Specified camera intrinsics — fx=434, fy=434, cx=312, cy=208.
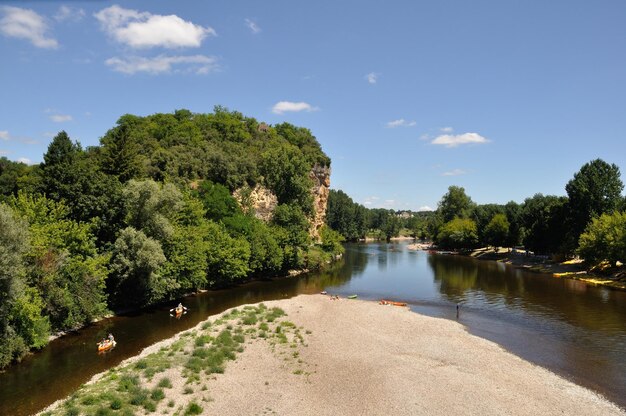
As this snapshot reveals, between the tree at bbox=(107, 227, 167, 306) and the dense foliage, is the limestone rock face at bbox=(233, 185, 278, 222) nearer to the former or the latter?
the tree at bbox=(107, 227, 167, 306)

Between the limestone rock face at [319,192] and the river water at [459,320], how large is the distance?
73.3 ft

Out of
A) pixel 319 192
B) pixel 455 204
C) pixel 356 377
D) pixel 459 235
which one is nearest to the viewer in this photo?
pixel 356 377

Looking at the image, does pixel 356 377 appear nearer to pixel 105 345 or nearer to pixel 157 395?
pixel 157 395

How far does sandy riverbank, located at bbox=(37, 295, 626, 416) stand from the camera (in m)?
21.2

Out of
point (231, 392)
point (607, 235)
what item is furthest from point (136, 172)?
point (607, 235)

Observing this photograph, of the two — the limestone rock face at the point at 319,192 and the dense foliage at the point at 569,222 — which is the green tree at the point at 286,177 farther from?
the dense foliage at the point at 569,222

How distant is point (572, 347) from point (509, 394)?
1382 centimetres

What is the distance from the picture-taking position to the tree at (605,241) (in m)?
62.7

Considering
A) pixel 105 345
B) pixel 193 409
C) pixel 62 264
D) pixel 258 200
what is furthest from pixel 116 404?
pixel 258 200

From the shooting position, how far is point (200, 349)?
2769 cm

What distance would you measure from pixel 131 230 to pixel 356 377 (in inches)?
992

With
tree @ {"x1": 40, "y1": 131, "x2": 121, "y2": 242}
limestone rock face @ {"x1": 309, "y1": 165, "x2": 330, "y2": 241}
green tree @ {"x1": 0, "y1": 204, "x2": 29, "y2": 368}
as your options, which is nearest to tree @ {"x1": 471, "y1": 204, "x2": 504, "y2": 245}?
limestone rock face @ {"x1": 309, "y1": 165, "x2": 330, "y2": 241}

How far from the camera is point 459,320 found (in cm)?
4259

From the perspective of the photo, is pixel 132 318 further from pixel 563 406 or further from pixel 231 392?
pixel 563 406
